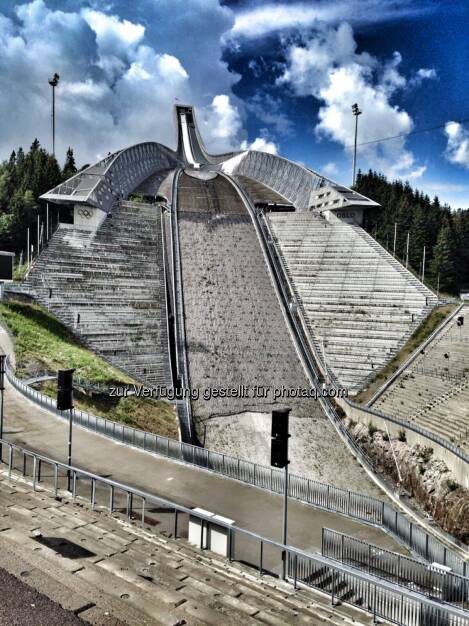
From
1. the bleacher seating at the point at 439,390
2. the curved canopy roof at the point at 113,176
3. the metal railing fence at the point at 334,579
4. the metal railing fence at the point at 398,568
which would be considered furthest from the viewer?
the curved canopy roof at the point at 113,176

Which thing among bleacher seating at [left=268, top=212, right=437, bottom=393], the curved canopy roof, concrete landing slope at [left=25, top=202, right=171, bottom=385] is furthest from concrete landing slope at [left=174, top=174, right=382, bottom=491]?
the curved canopy roof

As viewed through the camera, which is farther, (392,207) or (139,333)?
(392,207)

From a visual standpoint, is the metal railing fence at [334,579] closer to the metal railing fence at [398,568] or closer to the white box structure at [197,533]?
the white box structure at [197,533]

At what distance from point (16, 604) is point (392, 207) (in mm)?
66496

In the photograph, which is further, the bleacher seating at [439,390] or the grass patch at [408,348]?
the grass patch at [408,348]

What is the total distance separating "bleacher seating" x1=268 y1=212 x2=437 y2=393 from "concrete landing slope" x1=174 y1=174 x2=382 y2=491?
2597mm

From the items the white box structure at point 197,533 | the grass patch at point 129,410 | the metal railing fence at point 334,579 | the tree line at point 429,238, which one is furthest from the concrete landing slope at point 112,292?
the tree line at point 429,238

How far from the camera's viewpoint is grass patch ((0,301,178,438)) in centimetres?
2469

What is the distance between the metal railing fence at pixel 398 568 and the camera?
8.66m

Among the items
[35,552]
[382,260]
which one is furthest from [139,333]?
[35,552]

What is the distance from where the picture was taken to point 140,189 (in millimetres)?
63781

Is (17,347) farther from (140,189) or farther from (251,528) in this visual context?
(140,189)

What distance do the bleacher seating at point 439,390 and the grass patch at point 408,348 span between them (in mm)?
767

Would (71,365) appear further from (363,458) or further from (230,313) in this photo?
(363,458)
